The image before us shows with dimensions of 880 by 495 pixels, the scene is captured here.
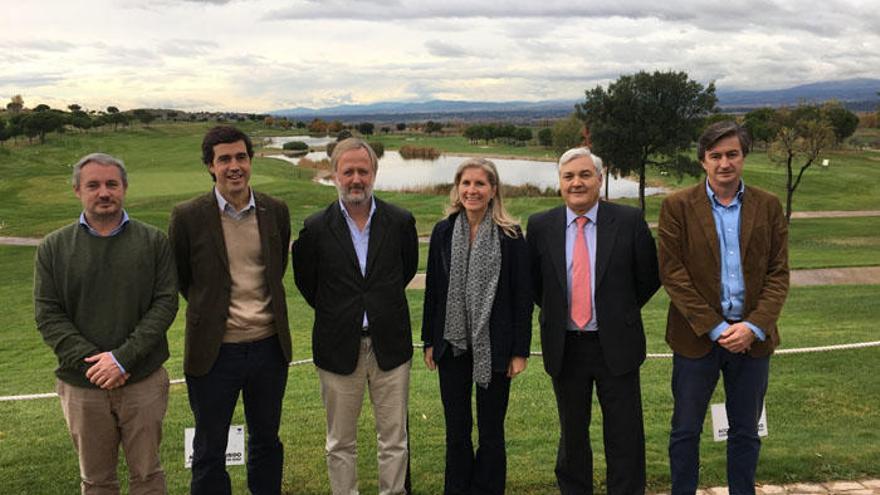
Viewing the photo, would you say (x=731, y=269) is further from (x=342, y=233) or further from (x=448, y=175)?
(x=448, y=175)

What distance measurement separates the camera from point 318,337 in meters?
4.26

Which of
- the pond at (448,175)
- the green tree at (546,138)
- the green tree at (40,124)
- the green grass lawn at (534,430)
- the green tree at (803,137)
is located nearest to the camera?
the green grass lawn at (534,430)

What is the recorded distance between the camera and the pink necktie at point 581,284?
13.9 feet

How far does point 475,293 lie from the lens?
4195 millimetres

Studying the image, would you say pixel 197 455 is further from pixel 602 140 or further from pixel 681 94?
pixel 681 94

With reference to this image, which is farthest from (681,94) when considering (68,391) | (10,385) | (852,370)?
(68,391)

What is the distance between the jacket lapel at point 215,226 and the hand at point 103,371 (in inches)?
30.5

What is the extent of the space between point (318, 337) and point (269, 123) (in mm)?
149713

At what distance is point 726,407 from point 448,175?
55.6 meters

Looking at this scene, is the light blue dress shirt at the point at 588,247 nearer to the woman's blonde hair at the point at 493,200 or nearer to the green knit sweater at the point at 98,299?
the woman's blonde hair at the point at 493,200

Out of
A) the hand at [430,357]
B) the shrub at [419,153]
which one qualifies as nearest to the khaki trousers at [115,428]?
the hand at [430,357]

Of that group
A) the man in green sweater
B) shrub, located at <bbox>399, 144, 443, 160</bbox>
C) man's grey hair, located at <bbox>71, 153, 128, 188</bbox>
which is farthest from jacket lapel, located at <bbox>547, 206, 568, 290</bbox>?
shrub, located at <bbox>399, 144, 443, 160</bbox>

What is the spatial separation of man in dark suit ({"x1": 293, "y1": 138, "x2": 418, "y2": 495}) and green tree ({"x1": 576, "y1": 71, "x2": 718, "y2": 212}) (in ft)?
116

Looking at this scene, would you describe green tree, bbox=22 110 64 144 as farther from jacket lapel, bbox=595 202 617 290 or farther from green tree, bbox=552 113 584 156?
jacket lapel, bbox=595 202 617 290
